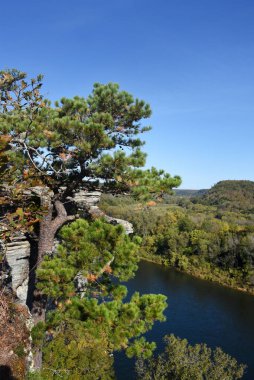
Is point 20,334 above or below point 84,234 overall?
below

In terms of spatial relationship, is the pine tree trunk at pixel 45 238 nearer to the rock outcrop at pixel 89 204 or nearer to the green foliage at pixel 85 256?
the rock outcrop at pixel 89 204

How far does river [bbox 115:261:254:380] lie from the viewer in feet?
81.6

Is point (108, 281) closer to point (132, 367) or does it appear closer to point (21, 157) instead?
point (21, 157)

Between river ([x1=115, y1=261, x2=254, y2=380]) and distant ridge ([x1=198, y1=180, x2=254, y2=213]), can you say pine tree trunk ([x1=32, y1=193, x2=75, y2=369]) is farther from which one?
distant ridge ([x1=198, y1=180, x2=254, y2=213])

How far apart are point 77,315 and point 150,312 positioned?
148 cm

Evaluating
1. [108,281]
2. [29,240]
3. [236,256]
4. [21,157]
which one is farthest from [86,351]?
[236,256]

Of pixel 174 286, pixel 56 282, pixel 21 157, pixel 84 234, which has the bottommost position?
pixel 174 286

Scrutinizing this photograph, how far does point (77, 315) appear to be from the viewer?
6203 millimetres

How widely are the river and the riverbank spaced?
1.45m

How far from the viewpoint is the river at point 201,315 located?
24869 millimetres

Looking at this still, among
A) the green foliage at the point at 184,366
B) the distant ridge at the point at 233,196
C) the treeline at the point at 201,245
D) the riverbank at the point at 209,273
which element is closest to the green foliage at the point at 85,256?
the green foliage at the point at 184,366

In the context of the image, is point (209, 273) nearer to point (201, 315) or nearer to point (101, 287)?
point (201, 315)

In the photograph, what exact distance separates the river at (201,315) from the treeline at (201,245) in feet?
9.42

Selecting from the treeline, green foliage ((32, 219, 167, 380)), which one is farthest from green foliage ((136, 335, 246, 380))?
the treeline
